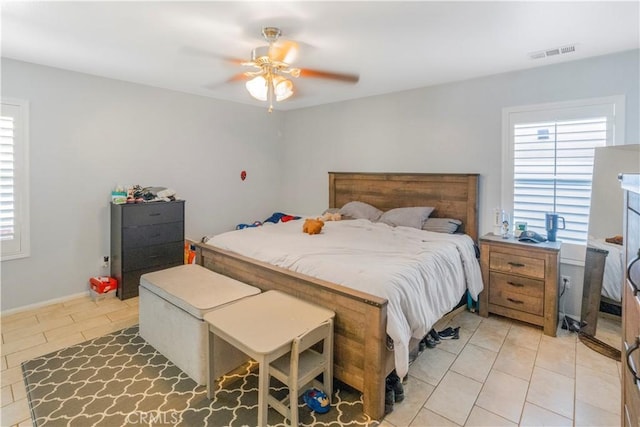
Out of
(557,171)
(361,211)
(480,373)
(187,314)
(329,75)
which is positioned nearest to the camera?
(187,314)

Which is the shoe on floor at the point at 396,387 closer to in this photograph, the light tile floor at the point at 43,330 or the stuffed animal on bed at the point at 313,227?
the stuffed animal on bed at the point at 313,227

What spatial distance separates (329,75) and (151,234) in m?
2.71

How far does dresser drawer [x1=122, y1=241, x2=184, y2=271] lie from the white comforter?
3.47 feet

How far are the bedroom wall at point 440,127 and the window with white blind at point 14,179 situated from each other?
11.2ft

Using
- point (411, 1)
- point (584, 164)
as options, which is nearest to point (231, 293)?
point (411, 1)

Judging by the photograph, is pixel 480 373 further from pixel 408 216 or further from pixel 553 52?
pixel 553 52

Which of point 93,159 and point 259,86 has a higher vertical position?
point 259,86

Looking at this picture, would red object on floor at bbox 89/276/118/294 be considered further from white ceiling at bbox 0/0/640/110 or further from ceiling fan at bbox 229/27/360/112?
ceiling fan at bbox 229/27/360/112

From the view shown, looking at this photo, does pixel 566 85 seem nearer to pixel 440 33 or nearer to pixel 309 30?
pixel 440 33

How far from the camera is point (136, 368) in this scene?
233 centimetres

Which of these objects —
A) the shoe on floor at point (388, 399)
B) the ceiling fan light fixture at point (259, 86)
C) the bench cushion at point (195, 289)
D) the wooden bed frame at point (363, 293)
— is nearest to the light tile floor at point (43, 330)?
the bench cushion at point (195, 289)

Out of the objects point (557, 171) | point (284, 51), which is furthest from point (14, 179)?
point (557, 171)

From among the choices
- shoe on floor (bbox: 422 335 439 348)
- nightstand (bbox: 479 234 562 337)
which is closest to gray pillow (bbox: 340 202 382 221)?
nightstand (bbox: 479 234 562 337)

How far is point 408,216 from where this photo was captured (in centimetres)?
373
